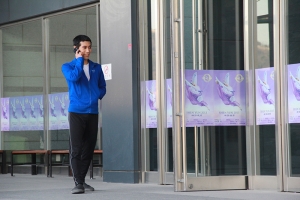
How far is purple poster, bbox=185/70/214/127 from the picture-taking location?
9016mm

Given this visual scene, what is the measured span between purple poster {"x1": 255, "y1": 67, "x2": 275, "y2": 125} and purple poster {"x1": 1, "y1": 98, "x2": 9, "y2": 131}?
24.6ft

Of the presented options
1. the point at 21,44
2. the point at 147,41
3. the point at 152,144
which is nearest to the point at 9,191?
the point at 152,144

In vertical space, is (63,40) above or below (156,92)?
above

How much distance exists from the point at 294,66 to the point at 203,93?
1.14 m

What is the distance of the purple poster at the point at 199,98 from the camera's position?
9016mm

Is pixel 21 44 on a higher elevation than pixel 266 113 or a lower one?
higher

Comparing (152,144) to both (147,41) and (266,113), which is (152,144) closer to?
(147,41)

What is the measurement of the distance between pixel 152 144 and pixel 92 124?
2124mm

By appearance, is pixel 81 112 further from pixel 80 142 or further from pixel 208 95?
pixel 208 95

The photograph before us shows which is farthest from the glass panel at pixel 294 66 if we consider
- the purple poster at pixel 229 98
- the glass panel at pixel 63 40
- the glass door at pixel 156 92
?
the glass panel at pixel 63 40

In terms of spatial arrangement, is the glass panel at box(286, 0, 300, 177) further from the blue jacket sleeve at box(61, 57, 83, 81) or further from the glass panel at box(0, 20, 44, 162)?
the glass panel at box(0, 20, 44, 162)

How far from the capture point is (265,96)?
9.13 metres

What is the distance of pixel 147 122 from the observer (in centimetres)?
1101

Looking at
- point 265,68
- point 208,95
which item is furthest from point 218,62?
point 265,68
